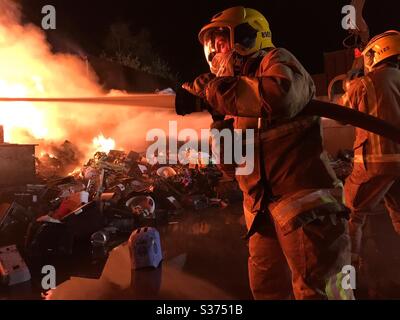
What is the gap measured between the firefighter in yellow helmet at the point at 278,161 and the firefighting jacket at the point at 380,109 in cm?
169

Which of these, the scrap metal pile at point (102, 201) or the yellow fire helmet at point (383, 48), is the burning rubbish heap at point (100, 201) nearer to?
the scrap metal pile at point (102, 201)

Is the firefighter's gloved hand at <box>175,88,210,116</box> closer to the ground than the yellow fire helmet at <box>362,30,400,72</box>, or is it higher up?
closer to the ground

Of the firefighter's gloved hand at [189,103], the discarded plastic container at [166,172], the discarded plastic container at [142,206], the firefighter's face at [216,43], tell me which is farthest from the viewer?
the discarded plastic container at [166,172]

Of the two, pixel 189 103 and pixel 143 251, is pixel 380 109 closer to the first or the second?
pixel 189 103

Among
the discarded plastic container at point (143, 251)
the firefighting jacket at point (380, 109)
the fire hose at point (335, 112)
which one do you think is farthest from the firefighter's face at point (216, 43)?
the discarded plastic container at point (143, 251)

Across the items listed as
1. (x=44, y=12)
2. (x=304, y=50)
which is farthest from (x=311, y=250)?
(x=304, y=50)

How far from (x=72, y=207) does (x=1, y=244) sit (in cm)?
105

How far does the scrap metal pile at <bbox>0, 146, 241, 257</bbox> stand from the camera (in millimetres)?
4570

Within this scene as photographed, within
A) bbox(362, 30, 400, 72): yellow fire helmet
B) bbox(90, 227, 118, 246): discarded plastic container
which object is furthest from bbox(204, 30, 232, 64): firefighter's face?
bbox(90, 227, 118, 246): discarded plastic container

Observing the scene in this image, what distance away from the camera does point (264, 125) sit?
2.12 meters

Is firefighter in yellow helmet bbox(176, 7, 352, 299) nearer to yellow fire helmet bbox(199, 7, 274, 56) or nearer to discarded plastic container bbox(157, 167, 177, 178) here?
yellow fire helmet bbox(199, 7, 274, 56)

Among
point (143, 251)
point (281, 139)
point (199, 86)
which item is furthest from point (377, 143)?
point (143, 251)

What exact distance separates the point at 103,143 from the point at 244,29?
1129 cm

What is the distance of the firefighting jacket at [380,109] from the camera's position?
3.49 meters
